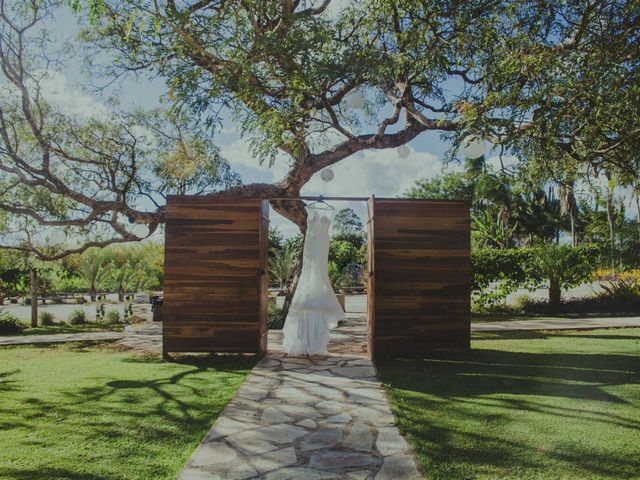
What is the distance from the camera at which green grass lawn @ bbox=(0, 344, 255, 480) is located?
345 centimetres

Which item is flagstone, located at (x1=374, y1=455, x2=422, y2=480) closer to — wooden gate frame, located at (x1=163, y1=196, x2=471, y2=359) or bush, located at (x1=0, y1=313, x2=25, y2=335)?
wooden gate frame, located at (x1=163, y1=196, x2=471, y2=359)

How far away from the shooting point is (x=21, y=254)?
14648 mm

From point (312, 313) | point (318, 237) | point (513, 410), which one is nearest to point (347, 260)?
point (318, 237)

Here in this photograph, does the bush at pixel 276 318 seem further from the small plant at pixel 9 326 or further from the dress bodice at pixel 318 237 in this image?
the small plant at pixel 9 326

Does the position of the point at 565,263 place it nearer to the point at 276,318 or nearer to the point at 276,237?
the point at 276,318

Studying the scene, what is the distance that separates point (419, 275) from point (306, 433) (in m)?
3.96

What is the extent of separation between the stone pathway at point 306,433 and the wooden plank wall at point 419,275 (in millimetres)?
1179

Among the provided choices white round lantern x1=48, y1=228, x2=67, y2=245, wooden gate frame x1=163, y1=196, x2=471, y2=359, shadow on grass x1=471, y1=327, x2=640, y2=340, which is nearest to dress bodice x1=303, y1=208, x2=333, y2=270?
wooden gate frame x1=163, y1=196, x2=471, y2=359

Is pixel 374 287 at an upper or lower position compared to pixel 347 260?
lower

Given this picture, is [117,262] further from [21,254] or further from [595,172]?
[595,172]

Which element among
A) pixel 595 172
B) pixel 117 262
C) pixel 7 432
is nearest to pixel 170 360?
pixel 7 432

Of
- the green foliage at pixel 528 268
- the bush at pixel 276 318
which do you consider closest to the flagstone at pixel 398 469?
the bush at pixel 276 318

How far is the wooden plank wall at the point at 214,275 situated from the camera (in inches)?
296

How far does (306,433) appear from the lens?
4188mm
